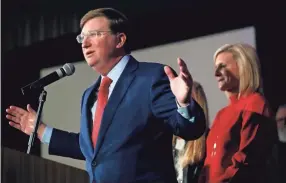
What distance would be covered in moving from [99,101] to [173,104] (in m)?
0.36

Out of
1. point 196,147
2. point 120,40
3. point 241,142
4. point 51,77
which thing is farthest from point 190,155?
point 51,77

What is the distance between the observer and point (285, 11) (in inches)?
87.6

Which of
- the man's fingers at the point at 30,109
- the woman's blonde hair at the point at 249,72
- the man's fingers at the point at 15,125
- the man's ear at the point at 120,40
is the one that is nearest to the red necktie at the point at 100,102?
the man's ear at the point at 120,40

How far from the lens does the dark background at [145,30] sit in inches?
86.5

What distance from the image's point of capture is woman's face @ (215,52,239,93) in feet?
7.19

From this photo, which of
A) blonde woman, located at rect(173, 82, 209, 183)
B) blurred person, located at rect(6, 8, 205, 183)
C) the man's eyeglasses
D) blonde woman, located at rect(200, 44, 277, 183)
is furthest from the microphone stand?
blonde woman, located at rect(200, 44, 277, 183)

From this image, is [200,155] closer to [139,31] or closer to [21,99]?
[139,31]

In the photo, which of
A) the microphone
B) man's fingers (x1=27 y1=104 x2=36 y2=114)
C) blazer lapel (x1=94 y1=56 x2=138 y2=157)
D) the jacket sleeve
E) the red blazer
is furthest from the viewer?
man's fingers (x1=27 y1=104 x2=36 y2=114)

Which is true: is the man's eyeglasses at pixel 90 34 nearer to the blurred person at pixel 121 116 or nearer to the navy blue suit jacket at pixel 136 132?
the blurred person at pixel 121 116

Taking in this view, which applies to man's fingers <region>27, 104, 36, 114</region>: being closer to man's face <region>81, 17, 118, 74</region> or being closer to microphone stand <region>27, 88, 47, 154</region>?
microphone stand <region>27, 88, 47, 154</region>

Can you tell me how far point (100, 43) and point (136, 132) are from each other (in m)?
0.41

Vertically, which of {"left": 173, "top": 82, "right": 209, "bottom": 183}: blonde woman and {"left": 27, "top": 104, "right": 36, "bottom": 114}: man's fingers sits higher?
{"left": 27, "top": 104, "right": 36, "bottom": 114}: man's fingers

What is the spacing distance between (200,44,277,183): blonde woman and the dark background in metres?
0.05

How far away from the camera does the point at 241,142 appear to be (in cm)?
213
